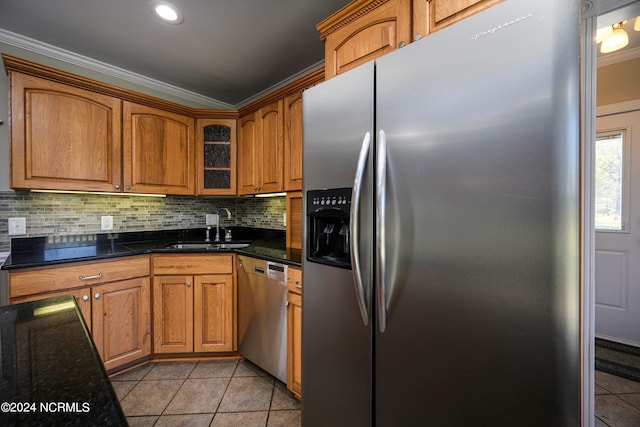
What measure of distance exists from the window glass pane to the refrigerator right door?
2.60 m

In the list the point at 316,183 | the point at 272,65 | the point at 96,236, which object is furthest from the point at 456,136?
the point at 96,236

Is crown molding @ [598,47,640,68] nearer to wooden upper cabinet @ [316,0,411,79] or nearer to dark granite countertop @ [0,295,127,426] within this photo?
wooden upper cabinet @ [316,0,411,79]

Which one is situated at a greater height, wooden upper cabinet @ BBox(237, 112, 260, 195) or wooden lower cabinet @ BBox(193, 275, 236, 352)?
wooden upper cabinet @ BBox(237, 112, 260, 195)

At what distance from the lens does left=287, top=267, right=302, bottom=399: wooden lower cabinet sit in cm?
168

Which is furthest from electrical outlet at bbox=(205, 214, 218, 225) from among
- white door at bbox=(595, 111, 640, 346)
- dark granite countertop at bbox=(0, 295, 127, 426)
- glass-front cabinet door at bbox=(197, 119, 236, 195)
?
white door at bbox=(595, 111, 640, 346)

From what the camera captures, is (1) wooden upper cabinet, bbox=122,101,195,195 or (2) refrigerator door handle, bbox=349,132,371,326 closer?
(2) refrigerator door handle, bbox=349,132,371,326

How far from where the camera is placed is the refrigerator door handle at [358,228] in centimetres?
100

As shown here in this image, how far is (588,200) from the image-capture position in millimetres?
1127

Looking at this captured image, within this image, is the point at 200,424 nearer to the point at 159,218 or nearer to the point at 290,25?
the point at 159,218

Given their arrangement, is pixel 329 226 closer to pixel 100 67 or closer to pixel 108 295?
pixel 108 295

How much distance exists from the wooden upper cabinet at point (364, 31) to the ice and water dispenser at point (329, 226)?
67 cm

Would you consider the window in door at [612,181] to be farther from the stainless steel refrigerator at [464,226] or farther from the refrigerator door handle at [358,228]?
the refrigerator door handle at [358,228]

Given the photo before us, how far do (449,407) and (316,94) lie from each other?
1257 mm

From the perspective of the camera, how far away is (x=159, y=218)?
9.00 feet
